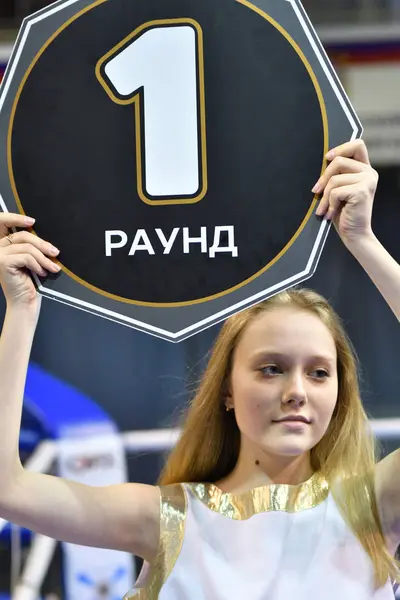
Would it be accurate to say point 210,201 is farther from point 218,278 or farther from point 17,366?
point 17,366

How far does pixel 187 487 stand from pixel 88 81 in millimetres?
527

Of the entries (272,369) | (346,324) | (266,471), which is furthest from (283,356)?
(346,324)

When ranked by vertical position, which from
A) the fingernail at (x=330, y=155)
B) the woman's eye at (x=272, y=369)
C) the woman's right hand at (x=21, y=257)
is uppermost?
the fingernail at (x=330, y=155)

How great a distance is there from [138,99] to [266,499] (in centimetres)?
52

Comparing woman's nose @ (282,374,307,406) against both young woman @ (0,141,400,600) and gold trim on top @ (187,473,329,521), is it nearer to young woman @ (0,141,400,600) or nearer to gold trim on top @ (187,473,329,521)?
young woman @ (0,141,400,600)

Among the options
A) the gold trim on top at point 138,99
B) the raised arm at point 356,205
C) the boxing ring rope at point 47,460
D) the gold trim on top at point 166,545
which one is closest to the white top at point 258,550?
the gold trim on top at point 166,545

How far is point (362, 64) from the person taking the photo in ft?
6.94

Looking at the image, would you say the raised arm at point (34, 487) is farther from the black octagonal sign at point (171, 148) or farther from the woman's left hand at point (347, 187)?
the woman's left hand at point (347, 187)

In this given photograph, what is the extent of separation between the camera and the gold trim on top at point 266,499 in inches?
43.4

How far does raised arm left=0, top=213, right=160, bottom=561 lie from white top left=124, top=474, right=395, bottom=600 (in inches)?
1.4

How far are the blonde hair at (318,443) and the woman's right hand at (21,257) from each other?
33 centimetres

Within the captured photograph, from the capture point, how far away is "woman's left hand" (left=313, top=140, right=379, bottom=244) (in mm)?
908

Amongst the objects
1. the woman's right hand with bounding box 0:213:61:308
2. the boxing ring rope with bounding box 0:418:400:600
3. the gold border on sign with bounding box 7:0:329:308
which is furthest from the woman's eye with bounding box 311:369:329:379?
the boxing ring rope with bounding box 0:418:400:600

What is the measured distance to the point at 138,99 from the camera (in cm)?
96
